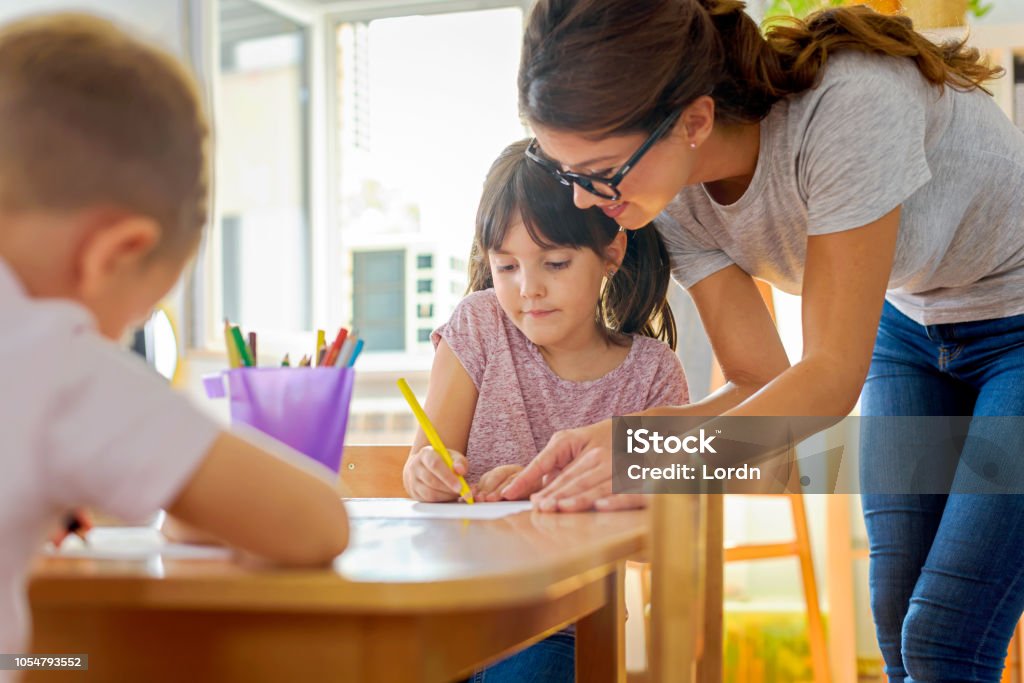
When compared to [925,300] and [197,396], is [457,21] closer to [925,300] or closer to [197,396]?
[197,396]

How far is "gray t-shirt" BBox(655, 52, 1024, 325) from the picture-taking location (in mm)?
1091

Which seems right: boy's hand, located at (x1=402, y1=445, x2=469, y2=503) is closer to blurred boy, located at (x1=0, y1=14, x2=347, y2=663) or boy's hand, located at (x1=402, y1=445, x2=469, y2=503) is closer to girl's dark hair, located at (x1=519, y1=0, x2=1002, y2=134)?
girl's dark hair, located at (x1=519, y1=0, x2=1002, y2=134)

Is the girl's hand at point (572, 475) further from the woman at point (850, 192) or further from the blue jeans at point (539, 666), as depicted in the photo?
the blue jeans at point (539, 666)

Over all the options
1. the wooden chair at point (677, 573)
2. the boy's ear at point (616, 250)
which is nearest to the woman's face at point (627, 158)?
the boy's ear at point (616, 250)

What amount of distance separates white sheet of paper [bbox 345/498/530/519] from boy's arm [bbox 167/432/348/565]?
11.8 inches

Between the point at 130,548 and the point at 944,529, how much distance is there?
0.89 metres

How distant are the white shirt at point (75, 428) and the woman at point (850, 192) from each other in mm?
521

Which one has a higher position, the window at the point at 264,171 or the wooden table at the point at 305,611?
the window at the point at 264,171

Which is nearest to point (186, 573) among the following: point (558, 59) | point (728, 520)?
point (558, 59)

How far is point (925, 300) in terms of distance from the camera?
130 cm

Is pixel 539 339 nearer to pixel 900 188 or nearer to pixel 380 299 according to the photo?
pixel 900 188

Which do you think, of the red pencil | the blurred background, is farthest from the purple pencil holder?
the blurred background

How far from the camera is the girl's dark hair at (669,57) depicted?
1071 millimetres

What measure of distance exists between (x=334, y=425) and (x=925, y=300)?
83cm
